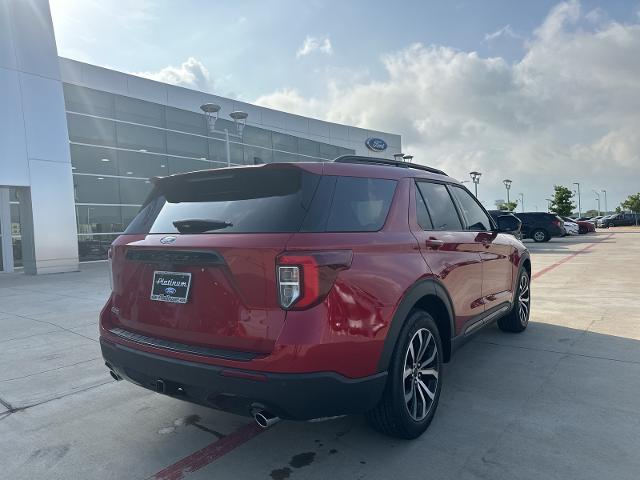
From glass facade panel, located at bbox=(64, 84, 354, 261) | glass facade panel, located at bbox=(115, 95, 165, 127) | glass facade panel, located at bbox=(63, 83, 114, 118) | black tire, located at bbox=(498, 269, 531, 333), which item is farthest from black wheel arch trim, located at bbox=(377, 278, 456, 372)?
glass facade panel, located at bbox=(115, 95, 165, 127)

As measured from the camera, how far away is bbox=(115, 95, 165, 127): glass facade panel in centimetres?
1858

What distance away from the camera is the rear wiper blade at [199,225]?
8.46 ft

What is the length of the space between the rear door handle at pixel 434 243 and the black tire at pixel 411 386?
47cm

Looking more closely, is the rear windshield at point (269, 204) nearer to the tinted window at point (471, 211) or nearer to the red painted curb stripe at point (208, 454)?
the tinted window at point (471, 211)

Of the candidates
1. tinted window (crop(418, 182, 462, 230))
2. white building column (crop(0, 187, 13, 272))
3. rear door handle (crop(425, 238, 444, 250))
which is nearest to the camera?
rear door handle (crop(425, 238, 444, 250))

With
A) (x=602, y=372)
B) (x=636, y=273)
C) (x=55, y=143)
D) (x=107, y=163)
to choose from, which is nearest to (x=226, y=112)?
(x=107, y=163)

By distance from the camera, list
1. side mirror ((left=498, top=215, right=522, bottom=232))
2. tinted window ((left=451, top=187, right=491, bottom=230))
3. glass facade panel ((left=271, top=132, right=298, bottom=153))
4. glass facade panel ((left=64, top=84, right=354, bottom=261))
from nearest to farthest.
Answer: tinted window ((left=451, top=187, right=491, bottom=230)), side mirror ((left=498, top=215, right=522, bottom=232)), glass facade panel ((left=64, top=84, right=354, bottom=261)), glass facade panel ((left=271, top=132, right=298, bottom=153))

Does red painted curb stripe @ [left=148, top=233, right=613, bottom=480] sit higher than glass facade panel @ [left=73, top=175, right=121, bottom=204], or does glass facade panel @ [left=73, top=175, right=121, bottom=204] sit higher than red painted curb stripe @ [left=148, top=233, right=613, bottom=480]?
glass facade panel @ [left=73, top=175, right=121, bottom=204]

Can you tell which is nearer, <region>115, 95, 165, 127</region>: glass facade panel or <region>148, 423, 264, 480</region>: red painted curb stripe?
<region>148, 423, 264, 480</region>: red painted curb stripe

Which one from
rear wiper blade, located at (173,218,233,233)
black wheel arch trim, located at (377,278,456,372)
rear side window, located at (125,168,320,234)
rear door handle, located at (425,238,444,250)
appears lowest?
black wheel arch trim, located at (377,278,456,372)

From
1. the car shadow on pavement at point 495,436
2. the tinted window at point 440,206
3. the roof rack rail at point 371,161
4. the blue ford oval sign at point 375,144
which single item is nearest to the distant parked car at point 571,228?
the blue ford oval sign at point 375,144

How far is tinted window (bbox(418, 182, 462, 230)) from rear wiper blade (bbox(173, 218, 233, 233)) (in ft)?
5.06

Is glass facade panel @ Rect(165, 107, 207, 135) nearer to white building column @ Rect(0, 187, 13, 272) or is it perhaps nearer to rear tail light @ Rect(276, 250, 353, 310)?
white building column @ Rect(0, 187, 13, 272)

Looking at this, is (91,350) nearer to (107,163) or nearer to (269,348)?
(269,348)
